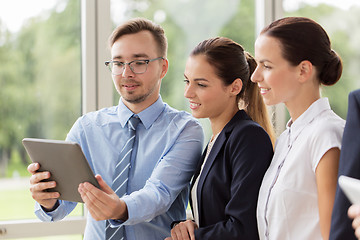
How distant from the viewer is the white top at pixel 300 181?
1.61m

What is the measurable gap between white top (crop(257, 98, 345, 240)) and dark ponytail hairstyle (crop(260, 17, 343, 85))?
11 cm

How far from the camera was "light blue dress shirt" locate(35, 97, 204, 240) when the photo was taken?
2.02 m

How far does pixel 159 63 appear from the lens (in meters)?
2.25

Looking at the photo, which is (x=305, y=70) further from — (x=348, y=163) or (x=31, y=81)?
(x=31, y=81)

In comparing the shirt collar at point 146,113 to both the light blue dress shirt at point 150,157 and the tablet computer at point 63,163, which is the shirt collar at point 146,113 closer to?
the light blue dress shirt at point 150,157

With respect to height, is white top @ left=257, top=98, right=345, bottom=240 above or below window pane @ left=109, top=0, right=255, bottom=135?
below

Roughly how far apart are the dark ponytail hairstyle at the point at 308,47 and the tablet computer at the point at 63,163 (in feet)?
2.63

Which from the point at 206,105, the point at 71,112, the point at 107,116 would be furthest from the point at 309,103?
the point at 71,112

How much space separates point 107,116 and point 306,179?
1025 mm

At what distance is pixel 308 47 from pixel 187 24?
5.56 ft

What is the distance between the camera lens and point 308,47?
1.67 meters

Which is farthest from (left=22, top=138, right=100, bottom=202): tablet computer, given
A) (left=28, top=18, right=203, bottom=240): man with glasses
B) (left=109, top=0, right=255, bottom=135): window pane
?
(left=109, top=0, right=255, bottom=135): window pane

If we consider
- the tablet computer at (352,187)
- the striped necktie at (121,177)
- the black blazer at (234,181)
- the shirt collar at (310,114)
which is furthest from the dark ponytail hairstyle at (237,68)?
the tablet computer at (352,187)

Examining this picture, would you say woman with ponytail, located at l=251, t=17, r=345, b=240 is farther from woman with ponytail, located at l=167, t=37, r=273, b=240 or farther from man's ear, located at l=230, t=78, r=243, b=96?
man's ear, located at l=230, t=78, r=243, b=96
